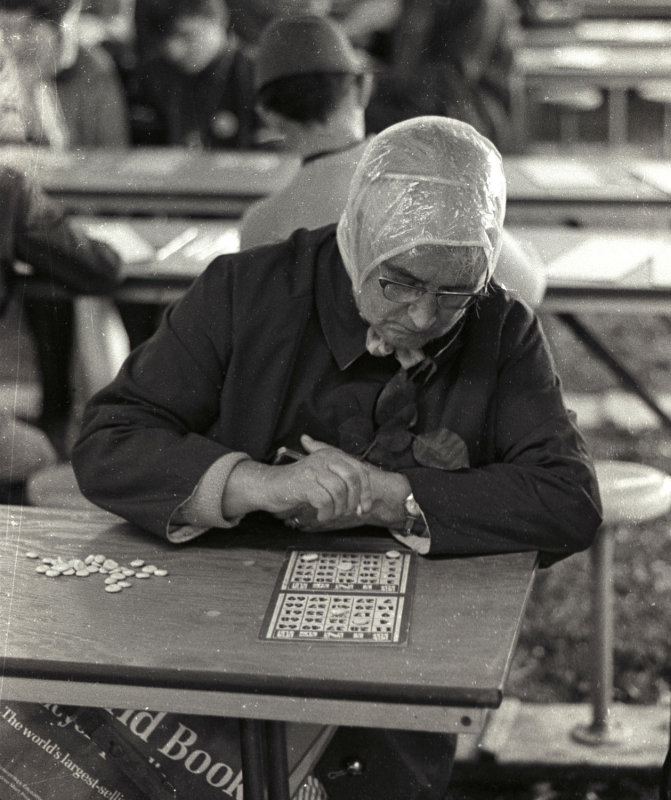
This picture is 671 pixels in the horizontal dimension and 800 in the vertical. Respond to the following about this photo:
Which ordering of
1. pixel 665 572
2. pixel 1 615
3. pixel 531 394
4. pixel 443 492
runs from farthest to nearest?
pixel 665 572, pixel 531 394, pixel 443 492, pixel 1 615

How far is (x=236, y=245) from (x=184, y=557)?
220 cm

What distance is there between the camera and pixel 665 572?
12.7ft

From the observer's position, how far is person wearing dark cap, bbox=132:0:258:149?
19.4 ft

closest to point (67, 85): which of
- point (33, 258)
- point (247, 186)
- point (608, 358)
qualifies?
point (247, 186)

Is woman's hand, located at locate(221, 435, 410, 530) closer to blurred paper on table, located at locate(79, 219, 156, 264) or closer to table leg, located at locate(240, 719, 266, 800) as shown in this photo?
table leg, located at locate(240, 719, 266, 800)

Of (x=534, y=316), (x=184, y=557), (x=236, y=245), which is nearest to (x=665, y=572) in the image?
(x=236, y=245)

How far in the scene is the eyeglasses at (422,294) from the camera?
1.76 meters

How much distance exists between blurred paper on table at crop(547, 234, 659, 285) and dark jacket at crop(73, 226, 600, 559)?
1694 mm

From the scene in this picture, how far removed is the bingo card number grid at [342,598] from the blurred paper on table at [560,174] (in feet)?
9.74

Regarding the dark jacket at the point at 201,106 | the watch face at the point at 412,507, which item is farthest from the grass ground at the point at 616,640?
the dark jacket at the point at 201,106

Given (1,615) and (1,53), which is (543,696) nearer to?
(1,615)

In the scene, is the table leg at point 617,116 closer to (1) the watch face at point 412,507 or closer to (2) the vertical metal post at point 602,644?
(2) the vertical metal post at point 602,644

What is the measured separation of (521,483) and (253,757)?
22.1 inches

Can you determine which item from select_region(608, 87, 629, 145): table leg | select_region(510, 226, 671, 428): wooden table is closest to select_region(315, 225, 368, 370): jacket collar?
select_region(510, 226, 671, 428): wooden table
